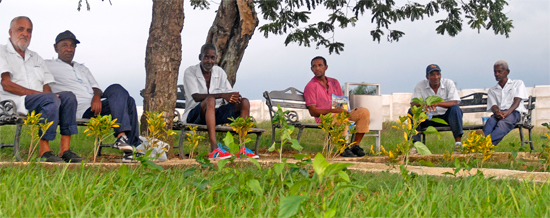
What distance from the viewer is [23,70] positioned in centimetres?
466

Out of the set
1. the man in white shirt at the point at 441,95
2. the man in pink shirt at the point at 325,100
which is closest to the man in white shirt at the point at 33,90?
the man in pink shirt at the point at 325,100

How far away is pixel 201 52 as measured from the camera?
6062 mm

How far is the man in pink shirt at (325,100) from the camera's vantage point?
6.67 meters

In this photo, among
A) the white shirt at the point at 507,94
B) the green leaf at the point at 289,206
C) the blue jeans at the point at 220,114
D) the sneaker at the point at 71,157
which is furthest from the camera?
the white shirt at the point at 507,94

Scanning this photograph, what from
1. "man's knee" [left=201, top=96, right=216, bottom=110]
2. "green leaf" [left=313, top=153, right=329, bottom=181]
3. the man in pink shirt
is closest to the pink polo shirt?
the man in pink shirt

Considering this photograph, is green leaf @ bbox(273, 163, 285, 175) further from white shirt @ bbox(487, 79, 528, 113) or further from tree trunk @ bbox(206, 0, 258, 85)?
white shirt @ bbox(487, 79, 528, 113)

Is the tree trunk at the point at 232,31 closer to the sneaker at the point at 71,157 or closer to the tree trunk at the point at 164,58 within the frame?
the tree trunk at the point at 164,58

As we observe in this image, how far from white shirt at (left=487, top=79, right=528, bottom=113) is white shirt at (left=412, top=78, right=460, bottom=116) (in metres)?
0.66

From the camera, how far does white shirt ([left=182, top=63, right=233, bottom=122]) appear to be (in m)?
5.76

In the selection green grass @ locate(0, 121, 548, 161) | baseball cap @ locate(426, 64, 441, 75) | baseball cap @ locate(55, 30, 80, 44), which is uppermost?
baseball cap @ locate(55, 30, 80, 44)

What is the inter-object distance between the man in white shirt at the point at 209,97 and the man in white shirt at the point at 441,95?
2.83 metres

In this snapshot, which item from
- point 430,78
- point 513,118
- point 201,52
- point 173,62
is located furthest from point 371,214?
point 513,118

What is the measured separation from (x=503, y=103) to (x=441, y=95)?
103cm

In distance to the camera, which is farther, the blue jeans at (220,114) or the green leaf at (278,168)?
the blue jeans at (220,114)
